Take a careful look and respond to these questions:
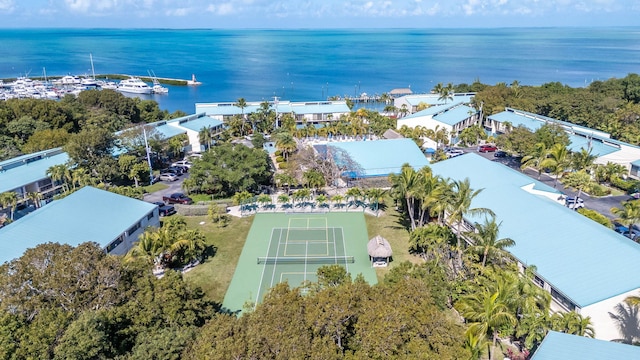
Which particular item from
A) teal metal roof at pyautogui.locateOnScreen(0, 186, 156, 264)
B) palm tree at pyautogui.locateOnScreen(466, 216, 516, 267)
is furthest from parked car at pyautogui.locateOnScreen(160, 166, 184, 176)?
palm tree at pyautogui.locateOnScreen(466, 216, 516, 267)

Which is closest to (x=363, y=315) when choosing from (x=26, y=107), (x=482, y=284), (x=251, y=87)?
(x=482, y=284)

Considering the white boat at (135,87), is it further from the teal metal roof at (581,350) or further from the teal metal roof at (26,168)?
the teal metal roof at (581,350)

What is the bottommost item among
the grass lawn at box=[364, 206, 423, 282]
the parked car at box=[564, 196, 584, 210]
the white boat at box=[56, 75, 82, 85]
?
the grass lawn at box=[364, 206, 423, 282]

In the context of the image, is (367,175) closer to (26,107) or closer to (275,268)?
(275,268)

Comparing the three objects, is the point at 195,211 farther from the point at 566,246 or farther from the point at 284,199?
Answer: the point at 566,246

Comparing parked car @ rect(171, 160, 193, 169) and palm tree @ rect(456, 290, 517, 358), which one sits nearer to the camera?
palm tree @ rect(456, 290, 517, 358)

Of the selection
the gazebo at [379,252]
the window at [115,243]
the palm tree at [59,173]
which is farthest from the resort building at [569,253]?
the palm tree at [59,173]

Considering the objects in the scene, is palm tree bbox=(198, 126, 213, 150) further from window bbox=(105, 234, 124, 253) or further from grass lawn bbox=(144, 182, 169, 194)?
window bbox=(105, 234, 124, 253)
